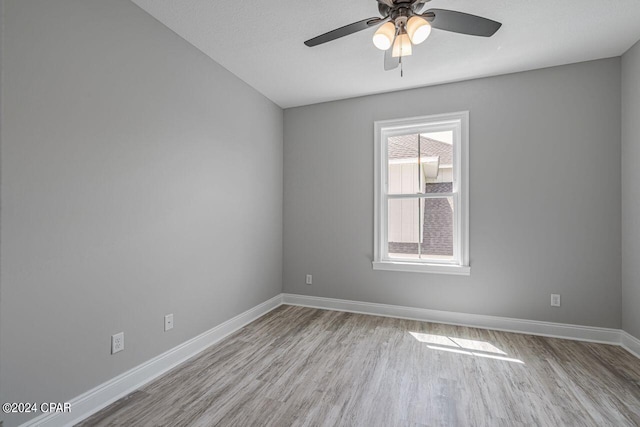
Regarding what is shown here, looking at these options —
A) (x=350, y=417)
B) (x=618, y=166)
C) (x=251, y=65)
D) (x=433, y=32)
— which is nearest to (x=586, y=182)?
(x=618, y=166)

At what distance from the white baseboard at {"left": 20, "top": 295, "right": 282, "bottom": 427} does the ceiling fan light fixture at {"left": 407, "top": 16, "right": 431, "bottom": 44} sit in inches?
109

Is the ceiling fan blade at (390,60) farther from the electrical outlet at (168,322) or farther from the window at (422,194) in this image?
the electrical outlet at (168,322)

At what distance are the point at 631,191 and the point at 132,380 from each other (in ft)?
13.8

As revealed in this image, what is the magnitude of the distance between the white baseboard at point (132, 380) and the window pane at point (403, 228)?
76.7 inches

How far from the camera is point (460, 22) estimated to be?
1701 mm

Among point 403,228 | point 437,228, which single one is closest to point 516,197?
point 437,228

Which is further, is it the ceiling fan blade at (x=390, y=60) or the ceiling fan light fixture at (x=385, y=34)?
the ceiling fan blade at (x=390, y=60)

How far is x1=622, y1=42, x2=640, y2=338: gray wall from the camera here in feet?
8.04

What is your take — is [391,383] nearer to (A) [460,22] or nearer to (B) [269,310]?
(B) [269,310]

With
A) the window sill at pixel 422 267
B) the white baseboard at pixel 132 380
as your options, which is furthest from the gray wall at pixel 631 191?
the white baseboard at pixel 132 380

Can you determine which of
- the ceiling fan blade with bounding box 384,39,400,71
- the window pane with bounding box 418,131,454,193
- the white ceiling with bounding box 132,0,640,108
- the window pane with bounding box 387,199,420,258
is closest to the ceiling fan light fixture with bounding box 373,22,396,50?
the ceiling fan blade with bounding box 384,39,400,71

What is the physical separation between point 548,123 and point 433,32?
154 cm

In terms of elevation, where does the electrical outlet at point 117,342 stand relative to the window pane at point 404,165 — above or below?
below

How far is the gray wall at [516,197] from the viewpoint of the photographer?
2.73 metres
